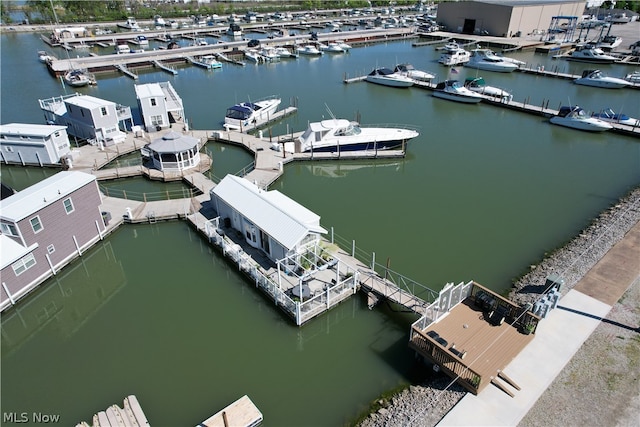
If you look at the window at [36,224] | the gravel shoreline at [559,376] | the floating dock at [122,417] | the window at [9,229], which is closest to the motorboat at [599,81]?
the gravel shoreline at [559,376]

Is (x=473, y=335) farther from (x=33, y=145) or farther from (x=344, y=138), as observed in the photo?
(x=33, y=145)

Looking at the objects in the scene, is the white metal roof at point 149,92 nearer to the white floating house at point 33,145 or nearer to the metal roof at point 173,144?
the white floating house at point 33,145

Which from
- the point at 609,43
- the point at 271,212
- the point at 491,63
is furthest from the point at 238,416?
the point at 609,43

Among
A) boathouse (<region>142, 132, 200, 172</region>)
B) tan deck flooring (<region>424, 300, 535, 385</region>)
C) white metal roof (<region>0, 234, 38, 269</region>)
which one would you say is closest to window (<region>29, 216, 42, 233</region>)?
white metal roof (<region>0, 234, 38, 269</region>)

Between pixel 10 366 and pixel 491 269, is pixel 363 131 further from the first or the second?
pixel 10 366

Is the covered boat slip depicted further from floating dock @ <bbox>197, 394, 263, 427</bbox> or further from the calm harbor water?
floating dock @ <bbox>197, 394, 263, 427</bbox>
